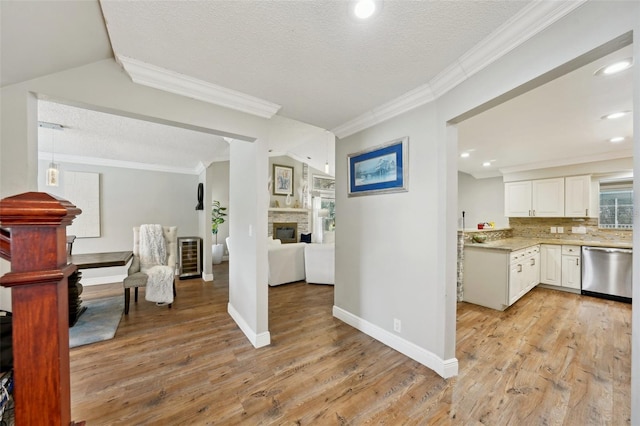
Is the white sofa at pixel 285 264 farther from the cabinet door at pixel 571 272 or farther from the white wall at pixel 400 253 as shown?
the cabinet door at pixel 571 272

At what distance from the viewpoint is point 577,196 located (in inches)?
171

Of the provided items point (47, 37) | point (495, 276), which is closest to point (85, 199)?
point (47, 37)

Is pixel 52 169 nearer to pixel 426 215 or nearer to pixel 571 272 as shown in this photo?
pixel 426 215

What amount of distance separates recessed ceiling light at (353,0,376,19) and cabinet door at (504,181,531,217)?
540cm

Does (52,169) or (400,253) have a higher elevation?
(52,169)

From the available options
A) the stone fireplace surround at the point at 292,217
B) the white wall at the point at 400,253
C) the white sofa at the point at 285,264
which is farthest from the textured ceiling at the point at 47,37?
the stone fireplace surround at the point at 292,217

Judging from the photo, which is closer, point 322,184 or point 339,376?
point 339,376

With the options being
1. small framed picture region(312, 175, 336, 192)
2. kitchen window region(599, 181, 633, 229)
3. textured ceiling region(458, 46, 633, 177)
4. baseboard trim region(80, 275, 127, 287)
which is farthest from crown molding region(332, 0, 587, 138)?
small framed picture region(312, 175, 336, 192)

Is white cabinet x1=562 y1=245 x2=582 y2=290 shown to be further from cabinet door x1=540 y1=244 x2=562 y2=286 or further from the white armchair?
the white armchair

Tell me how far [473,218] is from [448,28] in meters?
6.08

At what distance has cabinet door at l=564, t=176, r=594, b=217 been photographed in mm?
4250

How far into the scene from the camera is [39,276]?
1.86 ft

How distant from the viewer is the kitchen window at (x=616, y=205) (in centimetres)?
414

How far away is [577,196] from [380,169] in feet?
14.5
